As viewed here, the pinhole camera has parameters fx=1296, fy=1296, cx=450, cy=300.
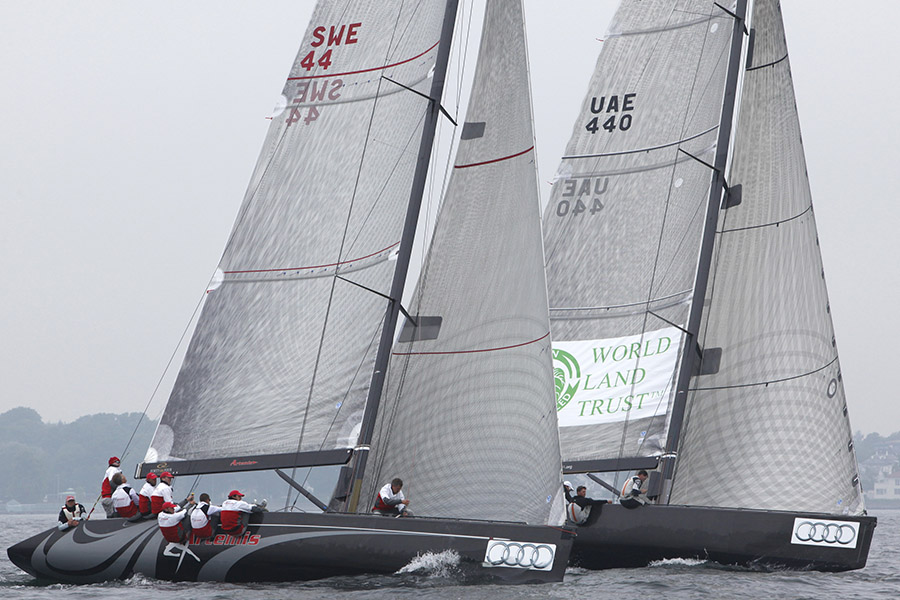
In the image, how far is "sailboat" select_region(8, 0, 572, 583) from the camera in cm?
1431

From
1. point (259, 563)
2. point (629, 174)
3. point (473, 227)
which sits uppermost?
point (629, 174)

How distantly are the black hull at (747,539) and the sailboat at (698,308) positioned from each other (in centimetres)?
2

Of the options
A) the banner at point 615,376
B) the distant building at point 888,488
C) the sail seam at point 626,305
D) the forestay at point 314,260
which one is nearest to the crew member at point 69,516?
the forestay at point 314,260

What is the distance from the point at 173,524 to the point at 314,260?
347 centimetres

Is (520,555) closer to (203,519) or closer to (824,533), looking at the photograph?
(203,519)

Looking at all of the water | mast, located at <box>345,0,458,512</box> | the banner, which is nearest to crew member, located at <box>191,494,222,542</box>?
the water

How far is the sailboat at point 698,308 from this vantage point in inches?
669

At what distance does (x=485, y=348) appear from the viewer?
48.7 ft

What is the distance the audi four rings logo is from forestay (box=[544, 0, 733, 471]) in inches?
221

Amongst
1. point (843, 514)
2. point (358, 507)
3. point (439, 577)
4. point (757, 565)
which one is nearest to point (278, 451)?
point (358, 507)

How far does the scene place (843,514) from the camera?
1734 centimetres

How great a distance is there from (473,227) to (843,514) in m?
6.53

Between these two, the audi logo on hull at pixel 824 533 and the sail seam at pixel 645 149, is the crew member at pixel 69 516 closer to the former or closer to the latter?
the audi logo on hull at pixel 824 533

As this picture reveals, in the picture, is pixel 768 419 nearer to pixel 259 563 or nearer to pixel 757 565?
pixel 757 565
